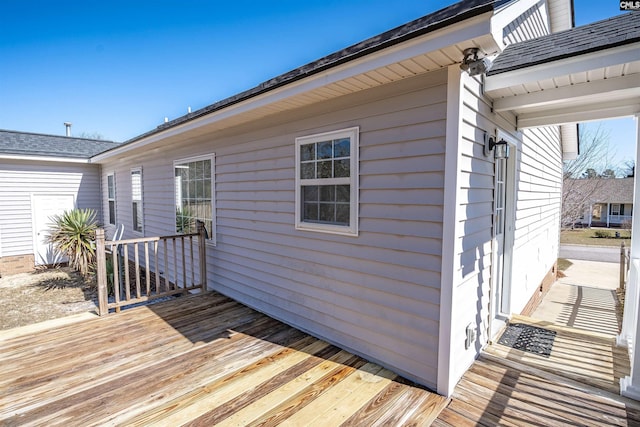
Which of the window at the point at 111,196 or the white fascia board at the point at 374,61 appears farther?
the window at the point at 111,196

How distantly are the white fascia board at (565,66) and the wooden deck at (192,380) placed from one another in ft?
8.62

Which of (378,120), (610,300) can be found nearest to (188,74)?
(378,120)

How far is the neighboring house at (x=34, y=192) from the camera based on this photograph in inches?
324

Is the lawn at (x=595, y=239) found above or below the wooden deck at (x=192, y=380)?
below

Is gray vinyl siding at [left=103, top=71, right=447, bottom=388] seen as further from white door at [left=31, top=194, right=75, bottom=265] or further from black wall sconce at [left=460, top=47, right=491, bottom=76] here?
white door at [left=31, top=194, right=75, bottom=265]

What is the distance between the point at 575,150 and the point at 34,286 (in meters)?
13.5

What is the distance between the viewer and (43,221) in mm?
8789

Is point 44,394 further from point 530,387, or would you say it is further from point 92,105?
point 92,105

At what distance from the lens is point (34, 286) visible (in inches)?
273

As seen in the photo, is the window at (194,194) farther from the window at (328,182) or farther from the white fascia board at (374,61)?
the window at (328,182)

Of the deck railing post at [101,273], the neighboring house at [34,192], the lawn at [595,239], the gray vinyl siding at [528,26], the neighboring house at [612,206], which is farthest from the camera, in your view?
the neighboring house at [612,206]

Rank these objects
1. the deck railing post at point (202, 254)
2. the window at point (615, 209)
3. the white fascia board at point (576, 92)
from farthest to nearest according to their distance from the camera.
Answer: the window at point (615, 209)
the deck railing post at point (202, 254)
the white fascia board at point (576, 92)

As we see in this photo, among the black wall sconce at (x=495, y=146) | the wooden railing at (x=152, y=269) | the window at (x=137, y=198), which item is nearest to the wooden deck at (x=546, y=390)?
the black wall sconce at (x=495, y=146)

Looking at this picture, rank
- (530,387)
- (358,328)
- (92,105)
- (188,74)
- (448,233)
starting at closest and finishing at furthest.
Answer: (448,233)
(530,387)
(358,328)
(188,74)
(92,105)
